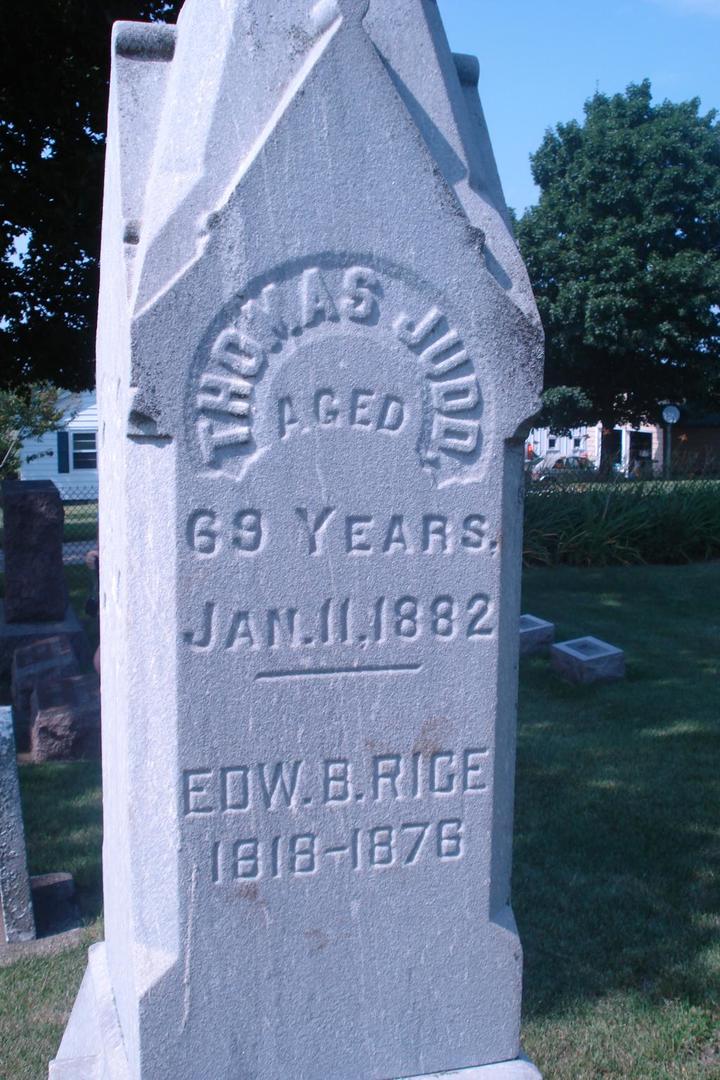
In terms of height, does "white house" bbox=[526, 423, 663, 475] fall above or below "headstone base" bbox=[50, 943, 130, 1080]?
above

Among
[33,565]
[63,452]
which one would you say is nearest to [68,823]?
[33,565]

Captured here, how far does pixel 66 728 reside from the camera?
20.9 feet

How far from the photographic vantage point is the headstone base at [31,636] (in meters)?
8.05

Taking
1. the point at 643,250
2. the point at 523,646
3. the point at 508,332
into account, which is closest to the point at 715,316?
the point at 643,250

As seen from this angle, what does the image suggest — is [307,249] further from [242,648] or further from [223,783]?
[223,783]

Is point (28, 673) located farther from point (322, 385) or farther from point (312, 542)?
point (322, 385)

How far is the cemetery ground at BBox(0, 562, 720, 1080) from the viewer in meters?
3.51

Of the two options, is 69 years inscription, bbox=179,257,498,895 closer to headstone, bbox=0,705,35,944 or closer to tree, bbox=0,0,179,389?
headstone, bbox=0,705,35,944

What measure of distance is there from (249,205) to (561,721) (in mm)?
5690

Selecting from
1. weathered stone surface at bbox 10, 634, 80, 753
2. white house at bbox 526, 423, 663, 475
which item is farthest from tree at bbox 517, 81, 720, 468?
weathered stone surface at bbox 10, 634, 80, 753

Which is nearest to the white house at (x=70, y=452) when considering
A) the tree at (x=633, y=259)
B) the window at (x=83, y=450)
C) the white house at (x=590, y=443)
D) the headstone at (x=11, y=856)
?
the window at (x=83, y=450)

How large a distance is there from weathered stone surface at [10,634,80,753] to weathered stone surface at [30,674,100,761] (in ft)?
1.04

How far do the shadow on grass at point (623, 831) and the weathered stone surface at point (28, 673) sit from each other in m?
3.07

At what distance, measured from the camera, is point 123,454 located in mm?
2246
